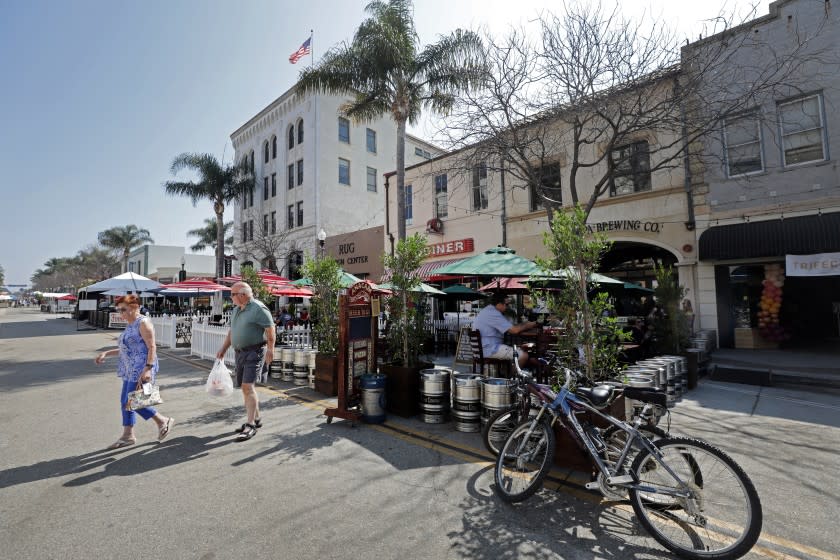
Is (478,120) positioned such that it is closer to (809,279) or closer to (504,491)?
(504,491)

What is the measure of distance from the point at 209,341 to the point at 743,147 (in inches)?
634

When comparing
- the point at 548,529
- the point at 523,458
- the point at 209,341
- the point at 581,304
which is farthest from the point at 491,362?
the point at 209,341

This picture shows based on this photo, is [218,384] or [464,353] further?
[464,353]

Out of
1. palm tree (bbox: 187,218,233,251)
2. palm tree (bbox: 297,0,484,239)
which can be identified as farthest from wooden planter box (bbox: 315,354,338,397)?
palm tree (bbox: 187,218,233,251)

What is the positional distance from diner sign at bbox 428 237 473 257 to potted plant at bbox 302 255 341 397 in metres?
10.6

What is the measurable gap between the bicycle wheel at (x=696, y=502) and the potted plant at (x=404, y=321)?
328 cm

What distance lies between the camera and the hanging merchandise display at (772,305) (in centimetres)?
1146

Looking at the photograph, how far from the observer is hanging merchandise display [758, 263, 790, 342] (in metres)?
11.5

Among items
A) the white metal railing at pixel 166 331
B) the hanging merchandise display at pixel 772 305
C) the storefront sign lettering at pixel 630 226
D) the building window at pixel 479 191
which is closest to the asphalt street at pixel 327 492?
the hanging merchandise display at pixel 772 305

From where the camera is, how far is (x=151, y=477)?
3729mm

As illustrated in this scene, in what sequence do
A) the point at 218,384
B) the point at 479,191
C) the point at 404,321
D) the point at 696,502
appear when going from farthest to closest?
the point at 479,191
the point at 404,321
the point at 218,384
the point at 696,502

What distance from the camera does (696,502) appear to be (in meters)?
2.69

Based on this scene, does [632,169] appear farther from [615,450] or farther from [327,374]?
[615,450]

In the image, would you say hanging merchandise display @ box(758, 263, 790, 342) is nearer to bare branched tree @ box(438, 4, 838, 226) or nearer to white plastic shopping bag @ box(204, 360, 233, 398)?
bare branched tree @ box(438, 4, 838, 226)
